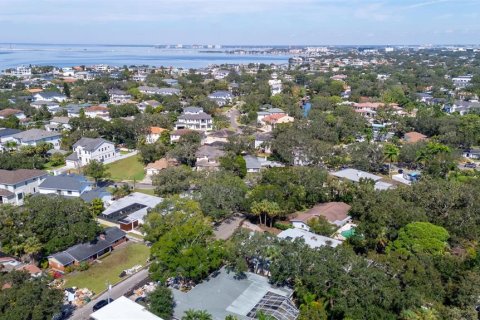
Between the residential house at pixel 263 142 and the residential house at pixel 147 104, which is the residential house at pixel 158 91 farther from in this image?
the residential house at pixel 263 142

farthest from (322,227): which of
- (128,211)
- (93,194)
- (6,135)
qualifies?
(6,135)

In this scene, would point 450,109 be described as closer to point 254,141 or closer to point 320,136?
point 320,136

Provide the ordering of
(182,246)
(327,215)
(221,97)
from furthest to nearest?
(221,97) → (327,215) → (182,246)

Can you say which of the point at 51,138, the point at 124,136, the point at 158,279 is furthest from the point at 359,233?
the point at 51,138

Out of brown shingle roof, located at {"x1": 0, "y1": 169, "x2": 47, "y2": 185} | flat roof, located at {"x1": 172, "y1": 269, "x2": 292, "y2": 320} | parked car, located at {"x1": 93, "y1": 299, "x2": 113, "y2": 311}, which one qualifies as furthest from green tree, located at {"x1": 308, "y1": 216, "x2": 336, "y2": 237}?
brown shingle roof, located at {"x1": 0, "y1": 169, "x2": 47, "y2": 185}

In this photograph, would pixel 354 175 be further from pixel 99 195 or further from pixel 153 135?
pixel 153 135

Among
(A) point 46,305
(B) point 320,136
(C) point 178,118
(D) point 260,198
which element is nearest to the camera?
(A) point 46,305
